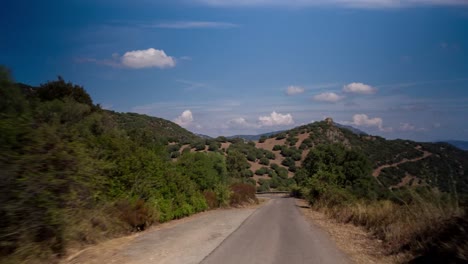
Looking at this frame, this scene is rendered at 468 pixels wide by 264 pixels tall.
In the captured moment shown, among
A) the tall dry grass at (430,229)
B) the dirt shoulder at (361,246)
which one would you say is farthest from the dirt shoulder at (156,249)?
the tall dry grass at (430,229)

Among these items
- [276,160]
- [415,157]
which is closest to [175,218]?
[415,157]

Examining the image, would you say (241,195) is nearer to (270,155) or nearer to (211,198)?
(211,198)

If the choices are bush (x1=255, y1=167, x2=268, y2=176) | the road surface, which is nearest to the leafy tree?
the road surface

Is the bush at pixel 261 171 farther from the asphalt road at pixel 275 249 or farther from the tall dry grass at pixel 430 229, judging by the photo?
the tall dry grass at pixel 430 229

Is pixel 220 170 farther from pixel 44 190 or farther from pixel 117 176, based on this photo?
pixel 44 190

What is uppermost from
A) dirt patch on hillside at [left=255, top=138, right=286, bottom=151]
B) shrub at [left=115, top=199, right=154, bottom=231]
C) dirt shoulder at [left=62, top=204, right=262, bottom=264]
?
dirt patch on hillside at [left=255, top=138, right=286, bottom=151]

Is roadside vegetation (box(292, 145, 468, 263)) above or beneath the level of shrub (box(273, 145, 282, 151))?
beneath

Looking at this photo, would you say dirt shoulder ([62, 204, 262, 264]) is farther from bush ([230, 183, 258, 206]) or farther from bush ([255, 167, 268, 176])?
bush ([255, 167, 268, 176])

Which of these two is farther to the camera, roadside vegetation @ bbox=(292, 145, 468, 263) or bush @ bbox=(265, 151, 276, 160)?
bush @ bbox=(265, 151, 276, 160)

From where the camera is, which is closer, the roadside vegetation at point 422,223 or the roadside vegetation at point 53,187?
the roadside vegetation at point 53,187

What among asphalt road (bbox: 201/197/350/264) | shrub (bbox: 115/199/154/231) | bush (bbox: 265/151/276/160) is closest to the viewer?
asphalt road (bbox: 201/197/350/264)

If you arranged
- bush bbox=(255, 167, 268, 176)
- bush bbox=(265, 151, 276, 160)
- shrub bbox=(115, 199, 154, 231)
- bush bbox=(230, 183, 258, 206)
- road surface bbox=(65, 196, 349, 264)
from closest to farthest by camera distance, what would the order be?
1. road surface bbox=(65, 196, 349, 264)
2. shrub bbox=(115, 199, 154, 231)
3. bush bbox=(230, 183, 258, 206)
4. bush bbox=(255, 167, 268, 176)
5. bush bbox=(265, 151, 276, 160)

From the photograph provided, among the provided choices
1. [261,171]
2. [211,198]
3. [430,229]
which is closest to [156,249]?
[430,229]

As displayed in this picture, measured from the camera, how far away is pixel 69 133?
9.80 meters
